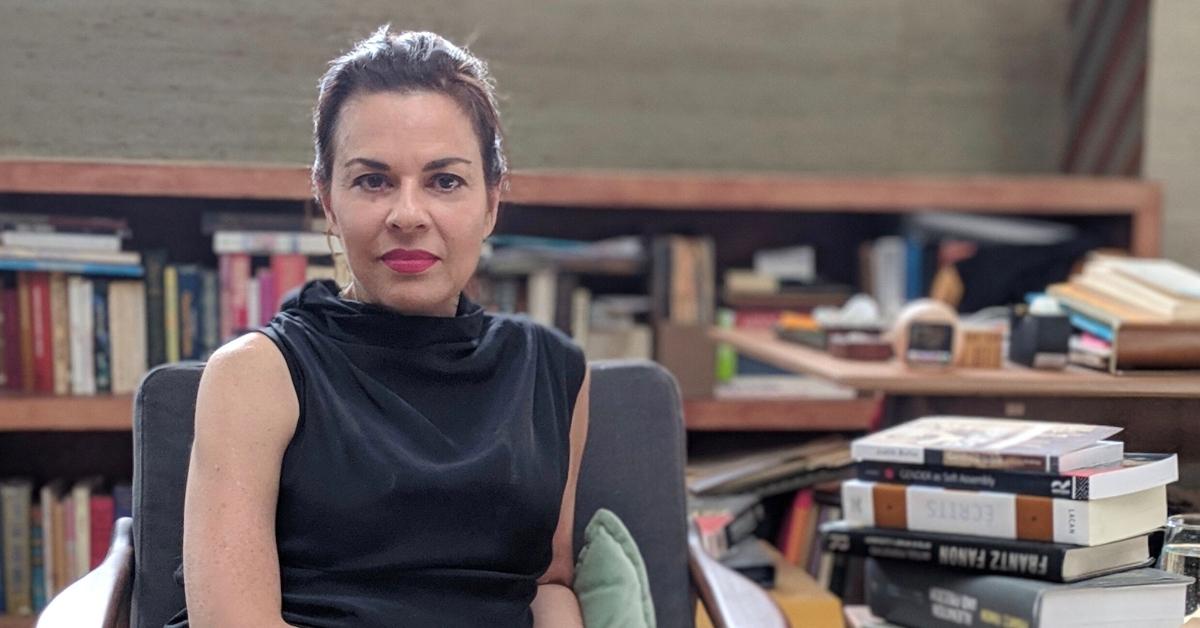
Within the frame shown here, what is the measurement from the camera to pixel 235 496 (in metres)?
1.22

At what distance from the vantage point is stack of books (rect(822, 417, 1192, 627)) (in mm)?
1271

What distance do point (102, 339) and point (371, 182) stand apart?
3.84 feet

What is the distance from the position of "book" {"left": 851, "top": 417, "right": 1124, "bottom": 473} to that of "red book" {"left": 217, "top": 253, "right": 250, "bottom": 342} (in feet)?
4.07

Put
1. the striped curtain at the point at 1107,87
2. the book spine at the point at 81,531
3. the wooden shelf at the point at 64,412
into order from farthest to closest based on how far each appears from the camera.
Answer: the striped curtain at the point at 1107,87 → the book spine at the point at 81,531 → the wooden shelf at the point at 64,412

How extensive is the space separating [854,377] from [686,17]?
1.40m

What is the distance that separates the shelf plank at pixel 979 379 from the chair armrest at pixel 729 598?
1.28ft

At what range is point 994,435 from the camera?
4.71 feet

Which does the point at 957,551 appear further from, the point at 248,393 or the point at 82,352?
the point at 82,352

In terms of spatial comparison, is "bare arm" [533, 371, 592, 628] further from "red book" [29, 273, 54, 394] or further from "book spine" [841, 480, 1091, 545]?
"red book" [29, 273, 54, 394]

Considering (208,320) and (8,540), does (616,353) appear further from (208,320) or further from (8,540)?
(8,540)

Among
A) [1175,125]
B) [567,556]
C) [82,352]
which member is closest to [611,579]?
[567,556]

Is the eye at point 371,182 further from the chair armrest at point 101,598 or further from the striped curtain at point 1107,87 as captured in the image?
the striped curtain at point 1107,87

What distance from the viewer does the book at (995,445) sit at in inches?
51.6

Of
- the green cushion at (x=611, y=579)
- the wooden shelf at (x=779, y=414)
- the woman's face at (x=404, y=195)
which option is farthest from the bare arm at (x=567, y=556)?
the wooden shelf at (x=779, y=414)
